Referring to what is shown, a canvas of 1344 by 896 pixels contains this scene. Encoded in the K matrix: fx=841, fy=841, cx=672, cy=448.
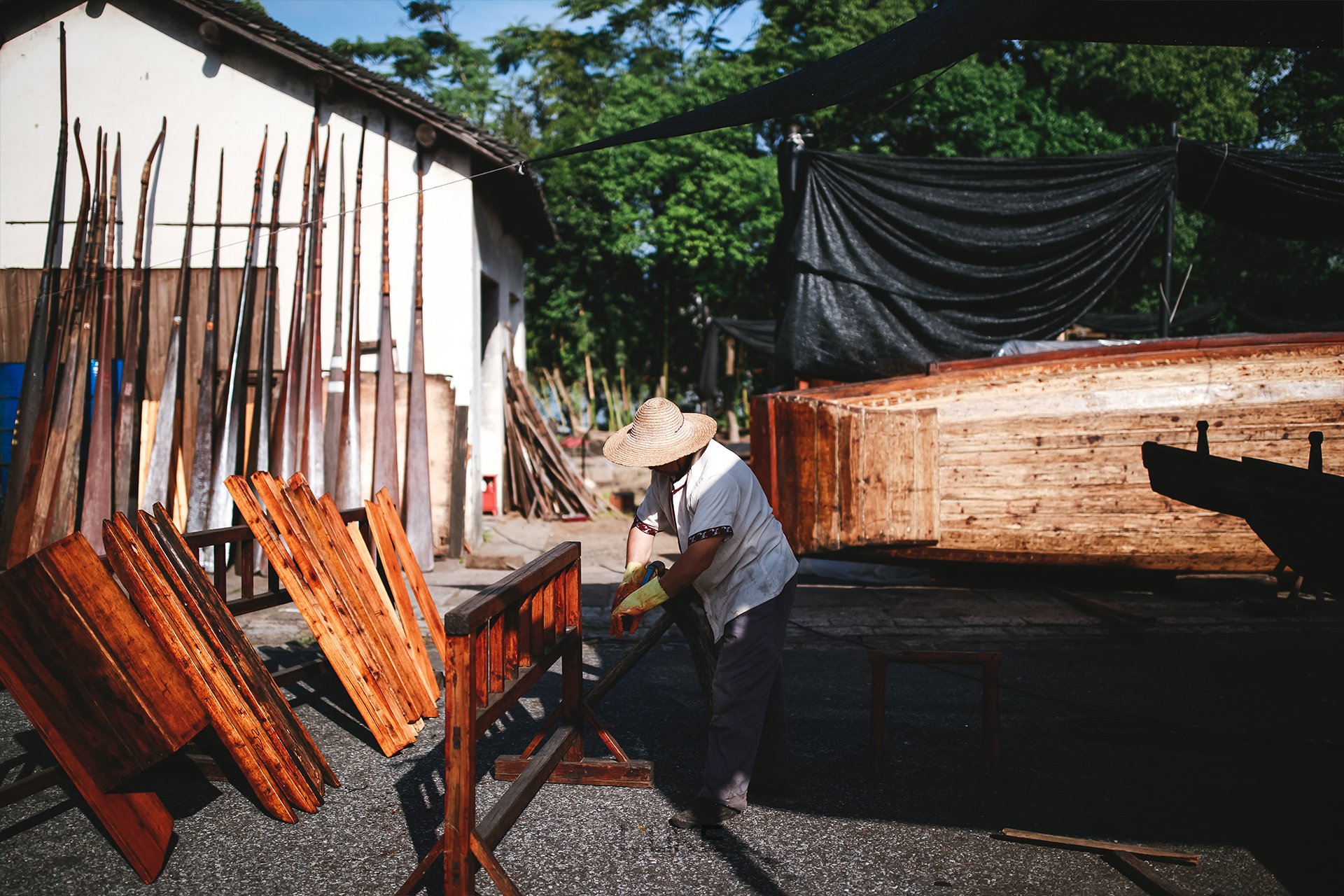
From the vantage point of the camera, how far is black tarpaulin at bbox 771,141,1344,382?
664 cm

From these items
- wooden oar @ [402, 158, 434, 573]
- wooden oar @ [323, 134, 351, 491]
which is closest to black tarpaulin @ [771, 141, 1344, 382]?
wooden oar @ [402, 158, 434, 573]

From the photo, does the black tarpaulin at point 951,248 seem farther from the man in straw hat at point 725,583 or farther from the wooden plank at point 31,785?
the wooden plank at point 31,785

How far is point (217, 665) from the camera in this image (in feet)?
10.3

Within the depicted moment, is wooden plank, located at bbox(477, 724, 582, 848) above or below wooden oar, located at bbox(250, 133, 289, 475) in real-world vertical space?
below

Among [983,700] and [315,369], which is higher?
[315,369]

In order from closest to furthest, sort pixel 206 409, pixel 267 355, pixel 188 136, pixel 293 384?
1. pixel 206 409
2. pixel 293 384
3. pixel 267 355
4. pixel 188 136

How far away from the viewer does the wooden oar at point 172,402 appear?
7.26 metres

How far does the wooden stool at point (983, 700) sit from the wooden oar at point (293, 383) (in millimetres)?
5658

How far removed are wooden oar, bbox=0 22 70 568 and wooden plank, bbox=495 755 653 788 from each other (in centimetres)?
600

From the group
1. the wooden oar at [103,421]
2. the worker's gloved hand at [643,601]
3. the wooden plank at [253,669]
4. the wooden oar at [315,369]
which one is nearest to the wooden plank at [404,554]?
the wooden plank at [253,669]

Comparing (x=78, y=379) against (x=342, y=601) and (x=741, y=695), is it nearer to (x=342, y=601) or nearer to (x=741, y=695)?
(x=342, y=601)

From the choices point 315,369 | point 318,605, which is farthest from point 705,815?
point 315,369

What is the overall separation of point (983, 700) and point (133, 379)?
7472 mm

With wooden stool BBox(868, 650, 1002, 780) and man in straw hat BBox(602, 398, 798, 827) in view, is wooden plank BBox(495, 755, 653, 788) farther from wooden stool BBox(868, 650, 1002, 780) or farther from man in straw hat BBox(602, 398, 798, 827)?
wooden stool BBox(868, 650, 1002, 780)
